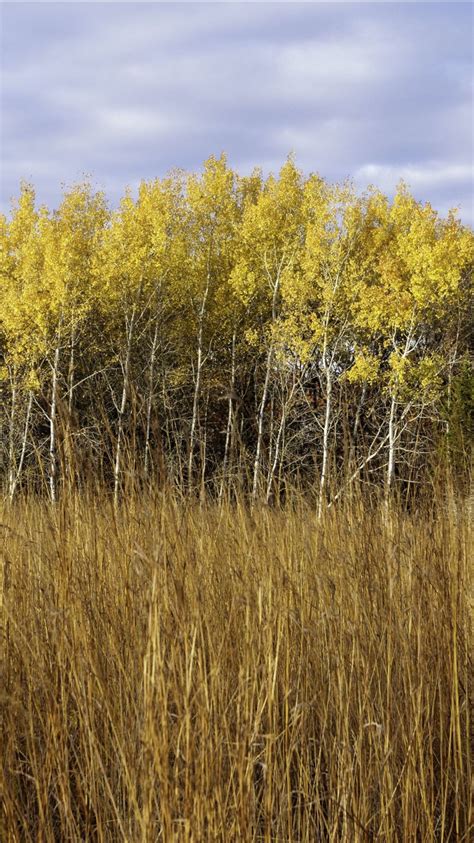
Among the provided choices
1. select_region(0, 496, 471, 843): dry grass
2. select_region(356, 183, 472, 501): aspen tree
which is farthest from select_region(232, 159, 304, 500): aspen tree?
select_region(0, 496, 471, 843): dry grass

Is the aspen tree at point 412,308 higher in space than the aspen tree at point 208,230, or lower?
lower

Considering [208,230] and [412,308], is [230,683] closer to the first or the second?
[412,308]

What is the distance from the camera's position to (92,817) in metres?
2.50

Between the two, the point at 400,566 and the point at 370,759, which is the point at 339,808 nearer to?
the point at 370,759

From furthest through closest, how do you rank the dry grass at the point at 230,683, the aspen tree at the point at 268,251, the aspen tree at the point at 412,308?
the aspen tree at the point at 268,251 < the aspen tree at the point at 412,308 < the dry grass at the point at 230,683

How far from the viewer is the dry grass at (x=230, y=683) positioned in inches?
79.8

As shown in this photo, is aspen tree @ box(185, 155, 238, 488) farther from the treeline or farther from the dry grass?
the dry grass

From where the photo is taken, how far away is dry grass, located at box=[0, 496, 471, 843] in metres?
2.03

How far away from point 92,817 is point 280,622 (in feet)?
2.72

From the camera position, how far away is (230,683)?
8.49 feet

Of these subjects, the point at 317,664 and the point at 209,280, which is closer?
the point at 317,664

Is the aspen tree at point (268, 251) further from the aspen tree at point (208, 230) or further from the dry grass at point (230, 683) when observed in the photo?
the dry grass at point (230, 683)

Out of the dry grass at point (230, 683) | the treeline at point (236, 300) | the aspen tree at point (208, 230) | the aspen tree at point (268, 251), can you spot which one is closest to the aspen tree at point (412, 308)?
the treeline at point (236, 300)

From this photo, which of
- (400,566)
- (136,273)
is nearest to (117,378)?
(136,273)
